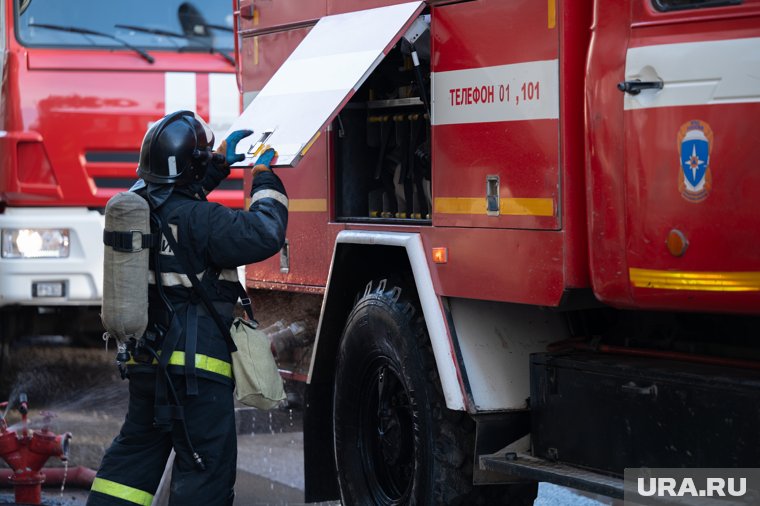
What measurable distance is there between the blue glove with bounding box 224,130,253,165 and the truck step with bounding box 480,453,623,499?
1432 millimetres

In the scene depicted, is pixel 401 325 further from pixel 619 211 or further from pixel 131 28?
pixel 131 28

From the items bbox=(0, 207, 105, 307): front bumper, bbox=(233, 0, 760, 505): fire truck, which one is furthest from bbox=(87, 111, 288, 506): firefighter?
bbox=(0, 207, 105, 307): front bumper

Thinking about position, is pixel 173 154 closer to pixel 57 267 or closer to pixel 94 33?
pixel 57 267

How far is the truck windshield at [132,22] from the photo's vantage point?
8383 millimetres

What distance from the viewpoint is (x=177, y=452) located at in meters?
4.74

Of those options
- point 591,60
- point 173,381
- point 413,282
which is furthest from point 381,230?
point 591,60

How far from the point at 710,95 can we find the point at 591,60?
482 mm

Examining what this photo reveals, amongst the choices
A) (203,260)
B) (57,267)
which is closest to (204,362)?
(203,260)

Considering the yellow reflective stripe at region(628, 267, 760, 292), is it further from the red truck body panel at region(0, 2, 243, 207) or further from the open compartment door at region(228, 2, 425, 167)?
the red truck body panel at region(0, 2, 243, 207)

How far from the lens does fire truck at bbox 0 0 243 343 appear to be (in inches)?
324

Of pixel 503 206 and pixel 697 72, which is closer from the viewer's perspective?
pixel 697 72

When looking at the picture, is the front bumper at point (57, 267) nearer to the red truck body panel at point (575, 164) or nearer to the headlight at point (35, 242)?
the headlight at point (35, 242)

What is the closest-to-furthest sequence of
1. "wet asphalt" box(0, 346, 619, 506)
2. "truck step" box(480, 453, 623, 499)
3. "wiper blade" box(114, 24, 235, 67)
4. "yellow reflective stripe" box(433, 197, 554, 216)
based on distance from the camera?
"truck step" box(480, 453, 623, 499) < "yellow reflective stripe" box(433, 197, 554, 216) < "wet asphalt" box(0, 346, 619, 506) < "wiper blade" box(114, 24, 235, 67)

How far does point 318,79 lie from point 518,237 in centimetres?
115
